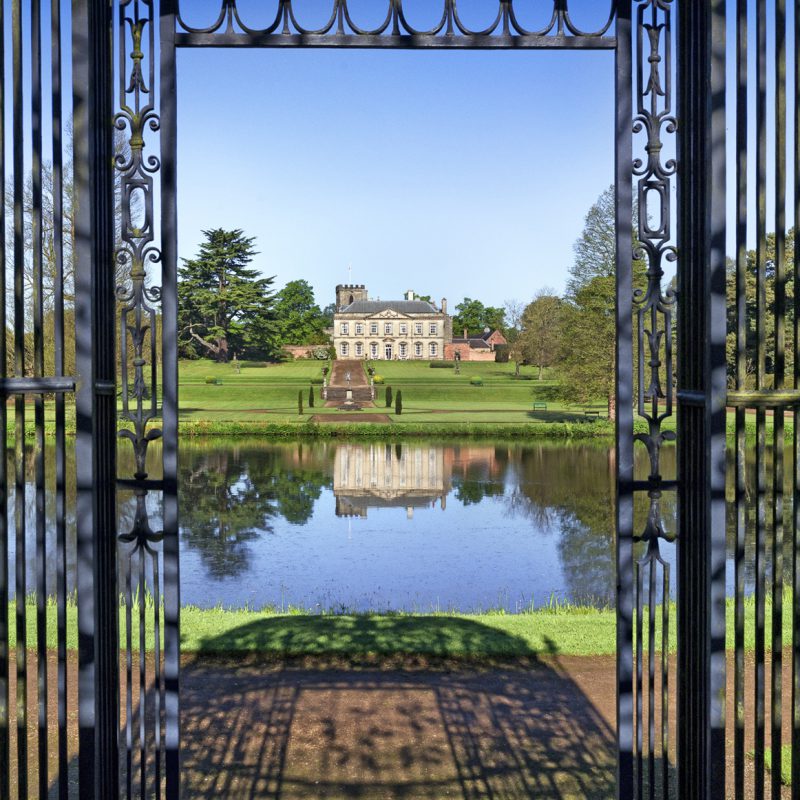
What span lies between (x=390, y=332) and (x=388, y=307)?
3.01 meters

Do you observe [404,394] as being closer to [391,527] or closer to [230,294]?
Result: [230,294]

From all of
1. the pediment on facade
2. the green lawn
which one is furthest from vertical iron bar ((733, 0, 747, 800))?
the pediment on facade

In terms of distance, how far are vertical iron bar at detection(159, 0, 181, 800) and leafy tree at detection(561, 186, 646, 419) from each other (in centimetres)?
2243

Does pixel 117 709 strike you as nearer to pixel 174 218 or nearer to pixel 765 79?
pixel 174 218

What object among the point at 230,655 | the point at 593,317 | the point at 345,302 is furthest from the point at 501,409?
the point at 345,302

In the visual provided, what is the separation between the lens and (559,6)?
3139 millimetres

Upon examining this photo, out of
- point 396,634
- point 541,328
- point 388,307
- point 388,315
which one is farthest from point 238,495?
point 388,307

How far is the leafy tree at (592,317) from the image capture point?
26.0 m

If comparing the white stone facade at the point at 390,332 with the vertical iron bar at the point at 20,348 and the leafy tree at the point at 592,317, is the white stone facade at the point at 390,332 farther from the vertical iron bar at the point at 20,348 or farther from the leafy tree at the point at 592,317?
the vertical iron bar at the point at 20,348

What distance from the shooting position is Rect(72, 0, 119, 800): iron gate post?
9.65ft

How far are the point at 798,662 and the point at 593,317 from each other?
24.1 m

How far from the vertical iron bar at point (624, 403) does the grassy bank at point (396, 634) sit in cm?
355

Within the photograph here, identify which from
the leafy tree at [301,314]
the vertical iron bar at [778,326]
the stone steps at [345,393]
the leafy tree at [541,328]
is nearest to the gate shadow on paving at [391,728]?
the vertical iron bar at [778,326]

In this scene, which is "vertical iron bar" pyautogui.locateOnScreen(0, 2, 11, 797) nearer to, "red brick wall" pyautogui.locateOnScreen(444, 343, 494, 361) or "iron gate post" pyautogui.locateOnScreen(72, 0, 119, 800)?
"iron gate post" pyautogui.locateOnScreen(72, 0, 119, 800)
